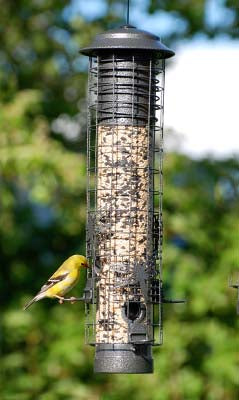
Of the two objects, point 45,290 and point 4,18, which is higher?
point 4,18

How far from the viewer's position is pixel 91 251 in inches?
364

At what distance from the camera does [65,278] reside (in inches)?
383

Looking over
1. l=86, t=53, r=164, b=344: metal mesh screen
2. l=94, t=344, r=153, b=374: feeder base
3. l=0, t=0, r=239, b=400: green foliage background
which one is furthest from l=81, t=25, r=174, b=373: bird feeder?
l=0, t=0, r=239, b=400: green foliage background

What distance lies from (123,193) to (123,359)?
3.92 ft

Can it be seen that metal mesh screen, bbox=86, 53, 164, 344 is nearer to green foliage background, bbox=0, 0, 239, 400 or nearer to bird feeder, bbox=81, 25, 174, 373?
bird feeder, bbox=81, 25, 174, 373

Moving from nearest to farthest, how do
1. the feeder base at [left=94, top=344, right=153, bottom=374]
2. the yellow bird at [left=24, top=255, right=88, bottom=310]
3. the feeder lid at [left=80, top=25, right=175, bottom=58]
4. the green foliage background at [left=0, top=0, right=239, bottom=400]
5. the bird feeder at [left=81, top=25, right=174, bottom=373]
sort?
1. the feeder base at [left=94, top=344, right=153, bottom=374]
2. the feeder lid at [left=80, top=25, right=175, bottom=58]
3. the bird feeder at [left=81, top=25, right=174, bottom=373]
4. the yellow bird at [left=24, top=255, right=88, bottom=310]
5. the green foliage background at [left=0, top=0, right=239, bottom=400]

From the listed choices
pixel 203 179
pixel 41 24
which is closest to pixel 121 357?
pixel 203 179

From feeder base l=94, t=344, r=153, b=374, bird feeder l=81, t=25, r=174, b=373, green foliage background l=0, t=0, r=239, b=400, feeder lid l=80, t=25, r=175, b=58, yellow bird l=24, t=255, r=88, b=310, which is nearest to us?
feeder base l=94, t=344, r=153, b=374

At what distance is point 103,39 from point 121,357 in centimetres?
222

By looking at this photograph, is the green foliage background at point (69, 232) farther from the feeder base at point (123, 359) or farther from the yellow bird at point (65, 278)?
the feeder base at point (123, 359)

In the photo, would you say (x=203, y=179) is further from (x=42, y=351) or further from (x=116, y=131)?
(x=116, y=131)

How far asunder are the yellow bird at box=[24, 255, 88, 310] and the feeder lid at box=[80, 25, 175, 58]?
1546mm

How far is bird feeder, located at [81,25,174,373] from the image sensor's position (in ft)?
29.8

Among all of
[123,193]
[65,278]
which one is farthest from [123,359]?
[123,193]
